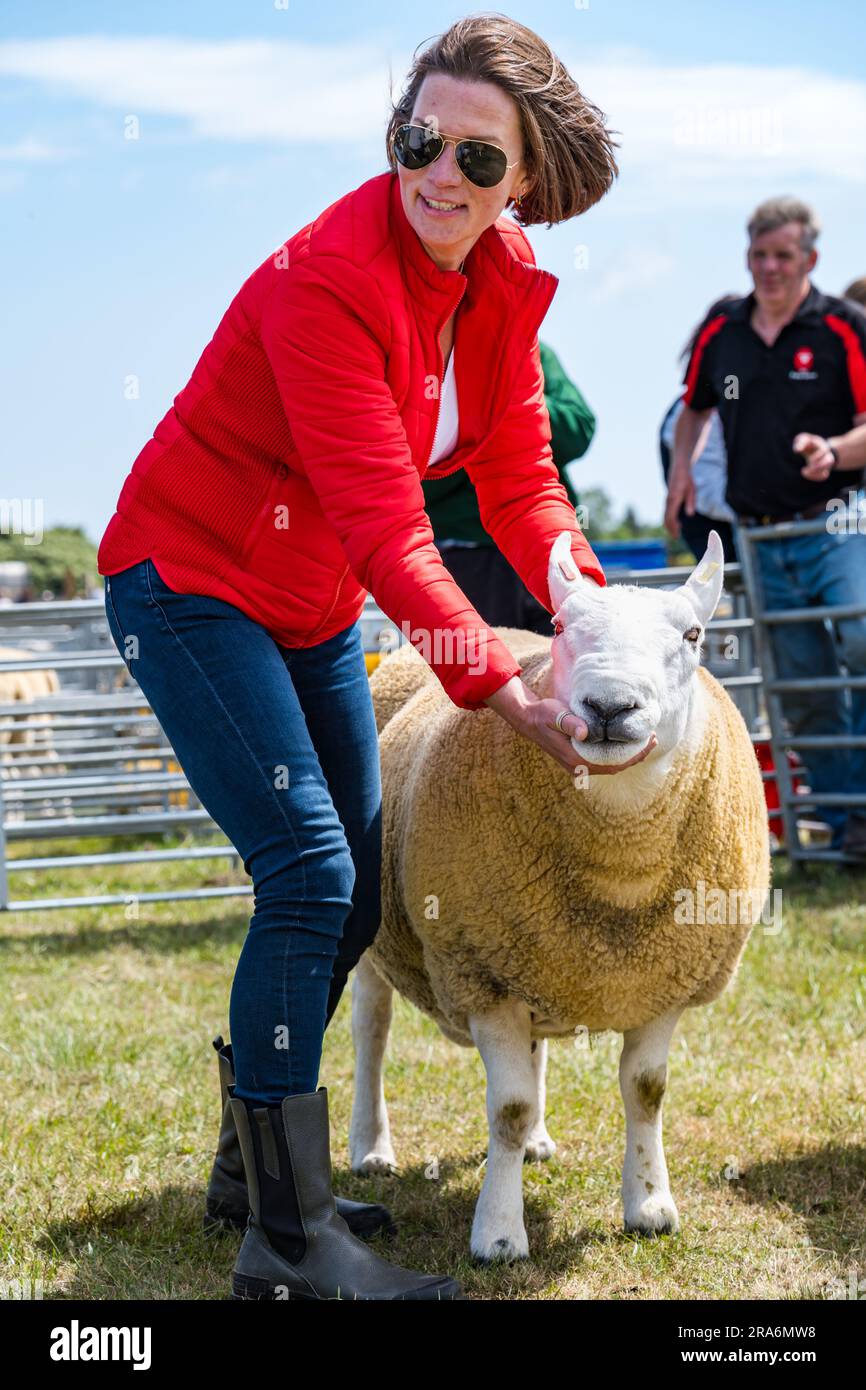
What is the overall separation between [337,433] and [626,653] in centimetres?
58

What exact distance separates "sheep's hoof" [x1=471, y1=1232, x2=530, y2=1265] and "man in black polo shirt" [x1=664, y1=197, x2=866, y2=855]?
4.03 meters

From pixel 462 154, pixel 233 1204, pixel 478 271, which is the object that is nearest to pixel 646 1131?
pixel 233 1204

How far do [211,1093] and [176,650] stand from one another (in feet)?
6.00

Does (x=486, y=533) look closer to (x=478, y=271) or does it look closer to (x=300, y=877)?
(x=478, y=271)

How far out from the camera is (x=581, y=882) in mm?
2797

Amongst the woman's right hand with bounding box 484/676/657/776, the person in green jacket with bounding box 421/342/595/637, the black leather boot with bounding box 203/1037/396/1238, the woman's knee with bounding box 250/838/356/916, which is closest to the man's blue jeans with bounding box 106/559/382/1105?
the woman's knee with bounding box 250/838/356/916

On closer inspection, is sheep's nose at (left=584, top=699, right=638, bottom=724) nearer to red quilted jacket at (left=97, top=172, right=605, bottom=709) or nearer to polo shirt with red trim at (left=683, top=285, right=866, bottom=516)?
red quilted jacket at (left=97, top=172, right=605, bottom=709)

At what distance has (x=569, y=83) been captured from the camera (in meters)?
2.45

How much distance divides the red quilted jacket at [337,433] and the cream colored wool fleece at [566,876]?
45 centimetres

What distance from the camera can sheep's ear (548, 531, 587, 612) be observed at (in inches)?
103

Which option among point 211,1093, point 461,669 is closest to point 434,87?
point 461,669

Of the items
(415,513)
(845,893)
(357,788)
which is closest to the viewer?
(415,513)

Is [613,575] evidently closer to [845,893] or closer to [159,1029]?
[845,893]

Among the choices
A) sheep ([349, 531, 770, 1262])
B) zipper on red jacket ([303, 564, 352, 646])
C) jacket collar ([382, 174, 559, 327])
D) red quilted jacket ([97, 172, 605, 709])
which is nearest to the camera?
red quilted jacket ([97, 172, 605, 709])
